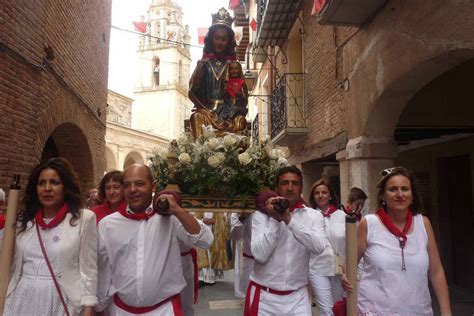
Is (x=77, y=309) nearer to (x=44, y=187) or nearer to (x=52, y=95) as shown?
(x=44, y=187)

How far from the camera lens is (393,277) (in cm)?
260

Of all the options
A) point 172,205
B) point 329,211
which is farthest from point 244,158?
point 329,211

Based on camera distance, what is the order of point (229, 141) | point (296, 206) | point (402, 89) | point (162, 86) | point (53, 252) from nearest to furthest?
point (53, 252)
point (296, 206)
point (229, 141)
point (402, 89)
point (162, 86)

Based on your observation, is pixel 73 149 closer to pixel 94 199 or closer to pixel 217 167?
pixel 94 199

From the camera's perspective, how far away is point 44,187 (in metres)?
2.66

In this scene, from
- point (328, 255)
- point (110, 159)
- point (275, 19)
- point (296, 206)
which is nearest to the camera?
point (296, 206)

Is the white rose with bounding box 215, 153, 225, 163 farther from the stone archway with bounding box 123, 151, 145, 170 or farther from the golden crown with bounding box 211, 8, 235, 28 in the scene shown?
the stone archway with bounding box 123, 151, 145, 170

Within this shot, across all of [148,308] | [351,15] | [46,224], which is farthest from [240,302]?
[351,15]

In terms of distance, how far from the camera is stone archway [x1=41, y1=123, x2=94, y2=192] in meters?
10.6

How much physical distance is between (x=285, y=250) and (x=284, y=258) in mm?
60

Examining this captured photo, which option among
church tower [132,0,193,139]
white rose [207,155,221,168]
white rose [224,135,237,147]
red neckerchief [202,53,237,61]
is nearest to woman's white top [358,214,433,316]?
white rose [207,155,221,168]

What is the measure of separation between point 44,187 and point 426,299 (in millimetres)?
2533

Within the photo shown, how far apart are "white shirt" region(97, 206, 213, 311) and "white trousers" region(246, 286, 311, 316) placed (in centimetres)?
68

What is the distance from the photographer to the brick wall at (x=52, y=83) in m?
6.38
